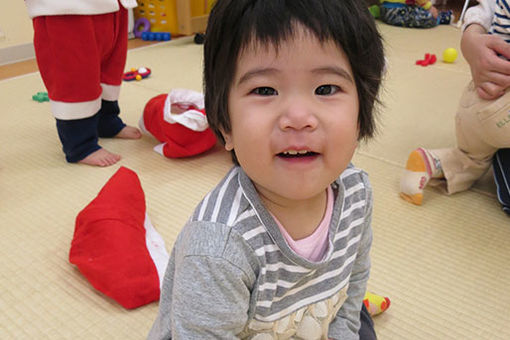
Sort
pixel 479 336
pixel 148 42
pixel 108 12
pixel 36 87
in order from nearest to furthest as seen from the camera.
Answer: pixel 479 336 < pixel 108 12 < pixel 36 87 < pixel 148 42

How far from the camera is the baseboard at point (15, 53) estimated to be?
6.38ft

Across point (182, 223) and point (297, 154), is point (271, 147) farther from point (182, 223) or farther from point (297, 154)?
point (182, 223)

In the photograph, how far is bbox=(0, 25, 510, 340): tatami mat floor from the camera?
2.56 feet

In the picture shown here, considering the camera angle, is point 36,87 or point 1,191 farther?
point 36,87

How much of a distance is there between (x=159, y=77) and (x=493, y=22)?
124 cm

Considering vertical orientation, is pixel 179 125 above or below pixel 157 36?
above

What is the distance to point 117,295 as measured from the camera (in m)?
0.78

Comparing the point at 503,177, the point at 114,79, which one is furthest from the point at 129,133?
the point at 503,177

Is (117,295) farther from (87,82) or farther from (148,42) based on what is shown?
(148,42)

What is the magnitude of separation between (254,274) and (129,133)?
3.28 ft

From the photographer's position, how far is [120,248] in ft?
2.72

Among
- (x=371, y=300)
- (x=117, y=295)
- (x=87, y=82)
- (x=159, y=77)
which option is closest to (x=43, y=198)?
(x=87, y=82)

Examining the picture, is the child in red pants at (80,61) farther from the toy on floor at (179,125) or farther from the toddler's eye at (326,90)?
the toddler's eye at (326,90)

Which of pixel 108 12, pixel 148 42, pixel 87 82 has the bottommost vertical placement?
pixel 148 42
